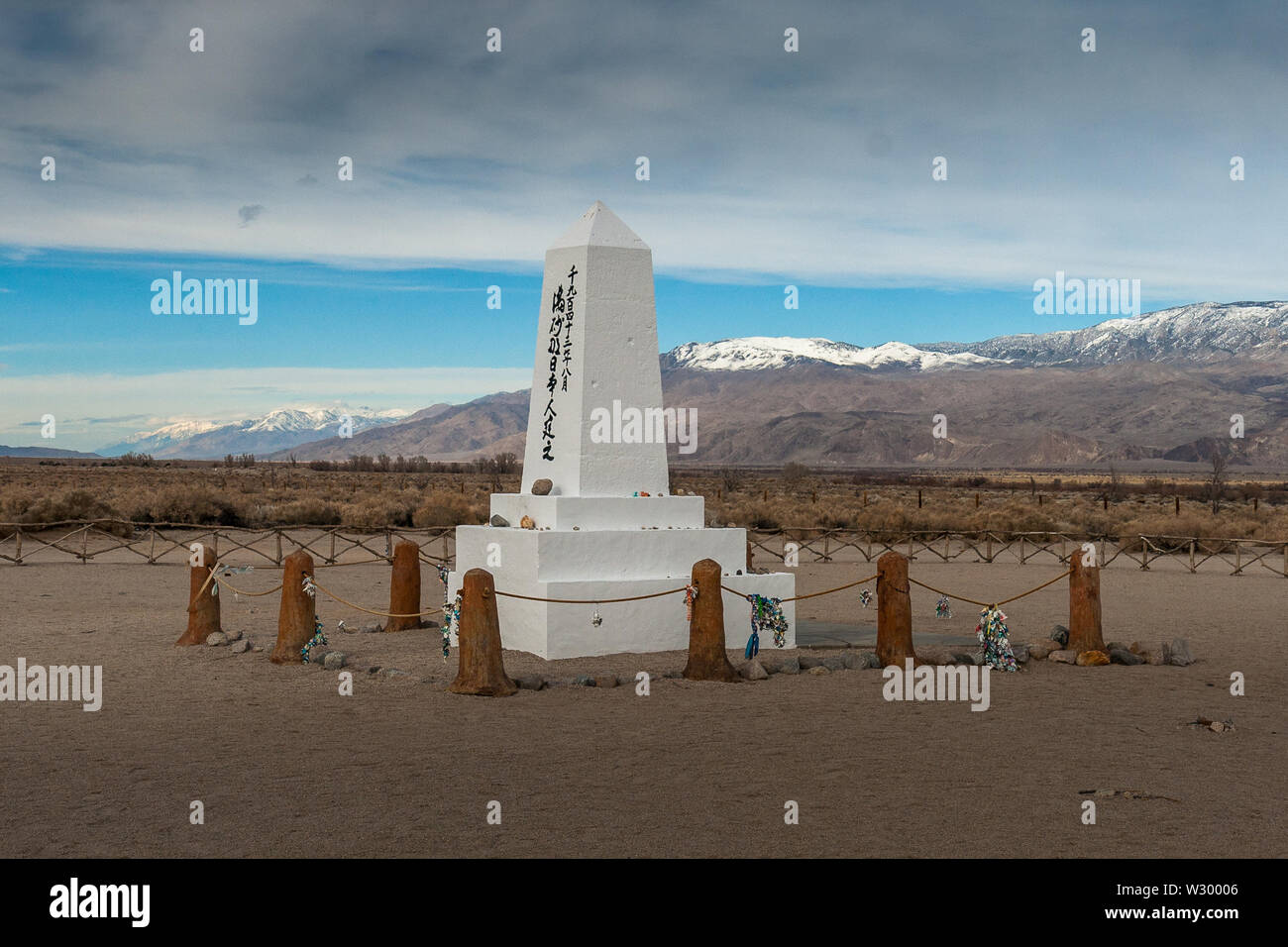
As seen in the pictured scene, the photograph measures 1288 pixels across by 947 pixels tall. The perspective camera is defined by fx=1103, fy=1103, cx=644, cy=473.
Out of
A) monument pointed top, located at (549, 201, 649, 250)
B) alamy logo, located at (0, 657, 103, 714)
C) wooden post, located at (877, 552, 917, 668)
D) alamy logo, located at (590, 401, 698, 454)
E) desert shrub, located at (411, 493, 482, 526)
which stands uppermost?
monument pointed top, located at (549, 201, 649, 250)

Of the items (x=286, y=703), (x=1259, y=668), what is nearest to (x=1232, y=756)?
(x=1259, y=668)

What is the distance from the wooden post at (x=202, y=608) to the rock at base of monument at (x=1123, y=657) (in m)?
9.49

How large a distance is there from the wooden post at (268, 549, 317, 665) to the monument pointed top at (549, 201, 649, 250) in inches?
174

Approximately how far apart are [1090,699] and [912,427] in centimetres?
13526

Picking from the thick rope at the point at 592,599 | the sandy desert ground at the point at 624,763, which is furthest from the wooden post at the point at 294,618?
the thick rope at the point at 592,599

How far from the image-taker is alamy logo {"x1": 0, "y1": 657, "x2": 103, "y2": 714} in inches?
359

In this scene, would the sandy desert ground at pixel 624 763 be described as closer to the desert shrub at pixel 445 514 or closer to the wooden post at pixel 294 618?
the wooden post at pixel 294 618

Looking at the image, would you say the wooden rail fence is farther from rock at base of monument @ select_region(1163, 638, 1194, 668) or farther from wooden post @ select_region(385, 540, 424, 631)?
rock at base of monument @ select_region(1163, 638, 1194, 668)

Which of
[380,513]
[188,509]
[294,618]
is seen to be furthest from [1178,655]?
[188,509]

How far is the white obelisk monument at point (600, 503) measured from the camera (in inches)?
439

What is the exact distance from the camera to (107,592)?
17.1m

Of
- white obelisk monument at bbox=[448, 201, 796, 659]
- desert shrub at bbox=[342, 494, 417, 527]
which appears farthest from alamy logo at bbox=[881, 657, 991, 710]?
desert shrub at bbox=[342, 494, 417, 527]

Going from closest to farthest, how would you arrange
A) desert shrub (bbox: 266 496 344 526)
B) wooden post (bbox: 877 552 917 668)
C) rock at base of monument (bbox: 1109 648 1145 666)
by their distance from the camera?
wooden post (bbox: 877 552 917 668), rock at base of monument (bbox: 1109 648 1145 666), desert shrub (bbox: 266 496 344 526)

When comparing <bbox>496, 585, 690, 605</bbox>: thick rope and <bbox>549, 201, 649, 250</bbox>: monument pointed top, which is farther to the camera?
<bbox>549, 201, 649, 250</bbox>: monument pointed top
